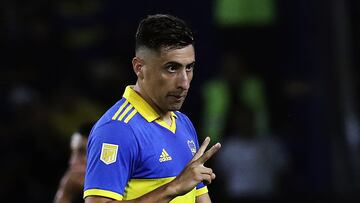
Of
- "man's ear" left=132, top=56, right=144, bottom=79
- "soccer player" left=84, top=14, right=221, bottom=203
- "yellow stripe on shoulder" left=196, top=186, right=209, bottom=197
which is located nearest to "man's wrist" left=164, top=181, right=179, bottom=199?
"soccer player" left=84, top=14, right=221, bottom=203

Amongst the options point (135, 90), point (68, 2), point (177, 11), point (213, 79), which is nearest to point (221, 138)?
point (213, 79)

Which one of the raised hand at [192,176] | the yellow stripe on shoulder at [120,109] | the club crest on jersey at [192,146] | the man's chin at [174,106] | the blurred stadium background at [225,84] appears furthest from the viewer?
the blurred stadium background at [225,84]

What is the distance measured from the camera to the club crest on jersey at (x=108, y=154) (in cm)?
385

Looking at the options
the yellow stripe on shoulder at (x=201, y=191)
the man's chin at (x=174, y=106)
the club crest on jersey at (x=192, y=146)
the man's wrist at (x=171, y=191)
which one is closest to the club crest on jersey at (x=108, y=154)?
the man's wrist at (x=171, y=191)

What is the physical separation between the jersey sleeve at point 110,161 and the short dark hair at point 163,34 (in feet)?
1.38

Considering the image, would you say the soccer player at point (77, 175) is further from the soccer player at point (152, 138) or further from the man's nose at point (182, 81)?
the man's nose at point (182, 81)

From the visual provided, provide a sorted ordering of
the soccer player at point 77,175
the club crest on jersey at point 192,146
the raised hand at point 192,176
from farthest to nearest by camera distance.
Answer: the soccer player at point 77,175
the club crest on jersey at point 192,146
the raised hand at point 192,176

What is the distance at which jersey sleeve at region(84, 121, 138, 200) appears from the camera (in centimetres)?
385

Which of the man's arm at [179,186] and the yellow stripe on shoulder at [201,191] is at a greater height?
the man's arm at [179,186]

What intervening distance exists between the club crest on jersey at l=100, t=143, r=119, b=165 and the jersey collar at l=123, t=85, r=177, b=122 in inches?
12.8

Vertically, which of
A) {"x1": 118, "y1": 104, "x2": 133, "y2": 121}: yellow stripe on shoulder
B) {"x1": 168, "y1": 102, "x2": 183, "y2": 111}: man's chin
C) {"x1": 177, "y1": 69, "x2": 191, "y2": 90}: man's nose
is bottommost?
{"x1": 168, "y1": 102, "x2": 183, "y2": 111}: man's chin

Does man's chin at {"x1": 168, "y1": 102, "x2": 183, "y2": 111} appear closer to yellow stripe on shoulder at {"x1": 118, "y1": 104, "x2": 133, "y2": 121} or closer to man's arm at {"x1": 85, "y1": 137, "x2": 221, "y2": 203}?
yellow stripe on shoulder at {"x1": 118, "y1": 104, "x2": 133, "y2": 121}

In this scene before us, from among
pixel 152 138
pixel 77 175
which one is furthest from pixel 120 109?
pixel 77 175

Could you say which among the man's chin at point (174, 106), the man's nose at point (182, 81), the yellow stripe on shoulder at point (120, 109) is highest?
the man's nose at point (182, 81)
